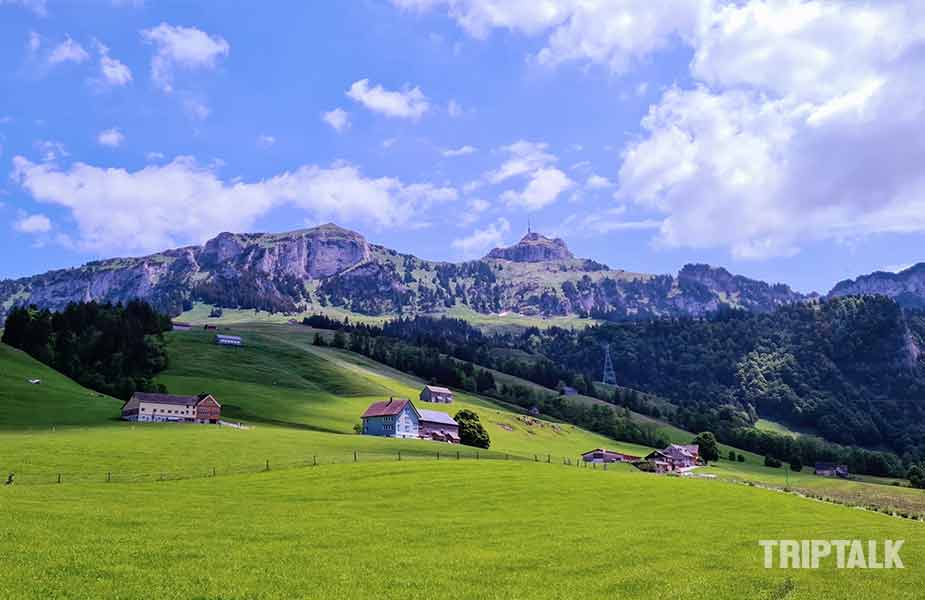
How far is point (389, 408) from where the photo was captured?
469 feet

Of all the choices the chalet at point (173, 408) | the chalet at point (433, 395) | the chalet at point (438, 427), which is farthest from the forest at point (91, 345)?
the chalet at point (433, 395)

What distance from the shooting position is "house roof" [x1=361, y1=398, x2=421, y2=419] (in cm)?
14138

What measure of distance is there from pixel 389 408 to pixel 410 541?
10551cm

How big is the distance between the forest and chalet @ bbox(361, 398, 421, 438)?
49063mm

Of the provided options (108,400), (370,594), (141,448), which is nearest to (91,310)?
(108,400)

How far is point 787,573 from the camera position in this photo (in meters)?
A: 32.4

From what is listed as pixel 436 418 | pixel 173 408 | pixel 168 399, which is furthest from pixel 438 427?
pixel 168 399

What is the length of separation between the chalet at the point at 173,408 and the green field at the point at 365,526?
18910 mm

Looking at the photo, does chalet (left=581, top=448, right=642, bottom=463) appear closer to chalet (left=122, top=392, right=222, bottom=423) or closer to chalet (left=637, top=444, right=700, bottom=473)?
chalet (left=637, top=444, right=700, bottom=473)

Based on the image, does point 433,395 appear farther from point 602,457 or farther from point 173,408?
point 173,408

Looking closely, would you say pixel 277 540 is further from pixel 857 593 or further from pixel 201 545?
pixel 857 593

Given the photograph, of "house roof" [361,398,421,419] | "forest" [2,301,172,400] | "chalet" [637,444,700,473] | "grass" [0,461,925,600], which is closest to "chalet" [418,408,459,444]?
"house roof" [361,398,421,419]

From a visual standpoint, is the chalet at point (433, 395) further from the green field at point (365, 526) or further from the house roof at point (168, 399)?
the green field at point (365, 526)

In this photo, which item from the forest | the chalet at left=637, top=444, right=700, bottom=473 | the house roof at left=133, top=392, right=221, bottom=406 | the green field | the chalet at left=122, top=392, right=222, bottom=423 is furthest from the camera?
the forest
